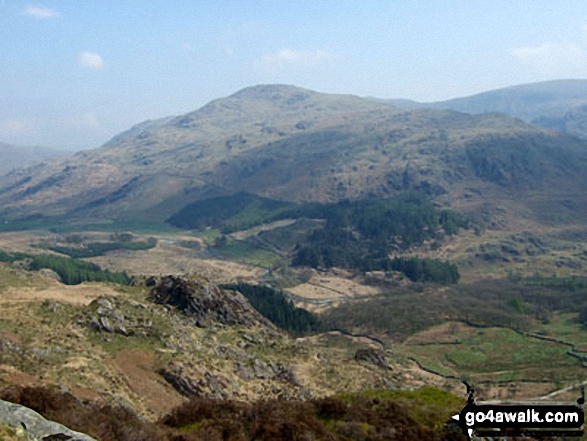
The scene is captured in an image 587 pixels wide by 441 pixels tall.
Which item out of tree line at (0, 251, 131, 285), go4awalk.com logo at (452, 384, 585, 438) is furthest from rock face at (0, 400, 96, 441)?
tree line at (0, 251, 131, 285)

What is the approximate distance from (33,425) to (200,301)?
65995 mm

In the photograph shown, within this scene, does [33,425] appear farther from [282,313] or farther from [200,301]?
[282,313]

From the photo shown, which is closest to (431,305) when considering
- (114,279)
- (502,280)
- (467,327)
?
(467,327)

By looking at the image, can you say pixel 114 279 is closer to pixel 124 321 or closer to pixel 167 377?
pixel 124 321

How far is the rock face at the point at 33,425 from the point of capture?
26277mm

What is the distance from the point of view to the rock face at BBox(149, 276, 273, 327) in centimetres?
9231

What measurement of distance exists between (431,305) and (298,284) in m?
55.0

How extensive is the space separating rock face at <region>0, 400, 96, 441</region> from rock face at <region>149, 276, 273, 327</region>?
60928mm

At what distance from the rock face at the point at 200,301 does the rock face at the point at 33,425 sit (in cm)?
6093

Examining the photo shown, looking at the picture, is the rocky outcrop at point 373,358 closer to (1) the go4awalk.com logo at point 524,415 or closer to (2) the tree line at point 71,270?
(1) the go4awalk.com logo at point 524,415

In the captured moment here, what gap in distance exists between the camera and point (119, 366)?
61.3 m

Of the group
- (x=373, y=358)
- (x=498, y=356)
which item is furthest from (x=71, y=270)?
(x=498, y=356)

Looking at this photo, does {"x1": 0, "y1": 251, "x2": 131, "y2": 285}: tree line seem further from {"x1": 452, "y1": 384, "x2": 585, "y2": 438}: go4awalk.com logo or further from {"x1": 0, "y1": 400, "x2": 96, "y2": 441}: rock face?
{"x1": 452, "y1": 384, "x2": 585, "y2": 438}: go4awalk.com logo

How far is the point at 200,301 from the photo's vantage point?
3676 inches
